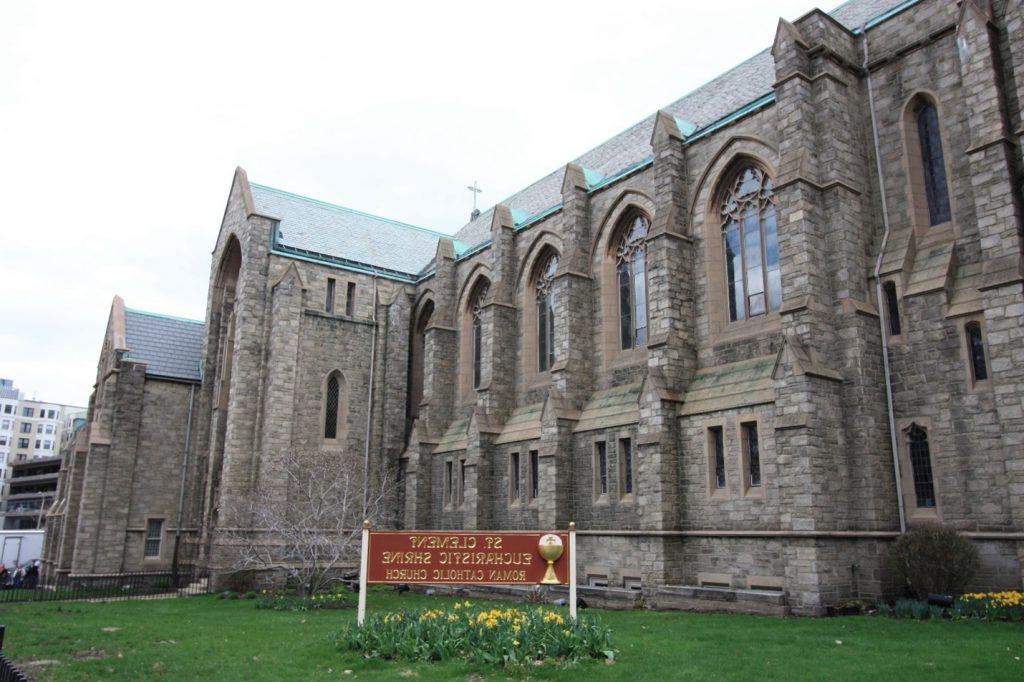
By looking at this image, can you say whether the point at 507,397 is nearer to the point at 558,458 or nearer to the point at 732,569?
the point at 558,458

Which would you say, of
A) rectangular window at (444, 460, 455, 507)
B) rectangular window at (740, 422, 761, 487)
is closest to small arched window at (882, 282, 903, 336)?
rectangular window at (740, 422, 761, 487)

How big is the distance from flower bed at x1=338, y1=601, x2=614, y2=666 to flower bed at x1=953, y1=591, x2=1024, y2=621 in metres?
7.17

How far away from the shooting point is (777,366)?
686 inches

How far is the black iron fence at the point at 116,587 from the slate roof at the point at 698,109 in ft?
62.5

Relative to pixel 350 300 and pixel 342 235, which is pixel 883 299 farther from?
pixel 342 235

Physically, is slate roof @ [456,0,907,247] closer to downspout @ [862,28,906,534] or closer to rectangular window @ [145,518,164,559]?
downspout @ [862,28,906,534]

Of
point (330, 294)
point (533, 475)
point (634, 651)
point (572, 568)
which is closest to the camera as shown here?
point (634, 651)

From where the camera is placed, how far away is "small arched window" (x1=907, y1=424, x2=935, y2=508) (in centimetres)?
1659

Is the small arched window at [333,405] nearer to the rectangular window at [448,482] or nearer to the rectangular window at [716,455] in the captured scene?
the rectangular window at [448,482]

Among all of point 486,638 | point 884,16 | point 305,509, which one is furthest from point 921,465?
point 305,509

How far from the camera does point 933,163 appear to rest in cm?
1811

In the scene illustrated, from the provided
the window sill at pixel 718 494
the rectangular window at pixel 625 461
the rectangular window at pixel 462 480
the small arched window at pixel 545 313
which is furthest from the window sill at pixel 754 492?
the rectangular window at pixel 462 480

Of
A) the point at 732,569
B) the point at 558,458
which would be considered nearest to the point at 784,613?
the point at 732,569

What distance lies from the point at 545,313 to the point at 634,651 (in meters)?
17.8
